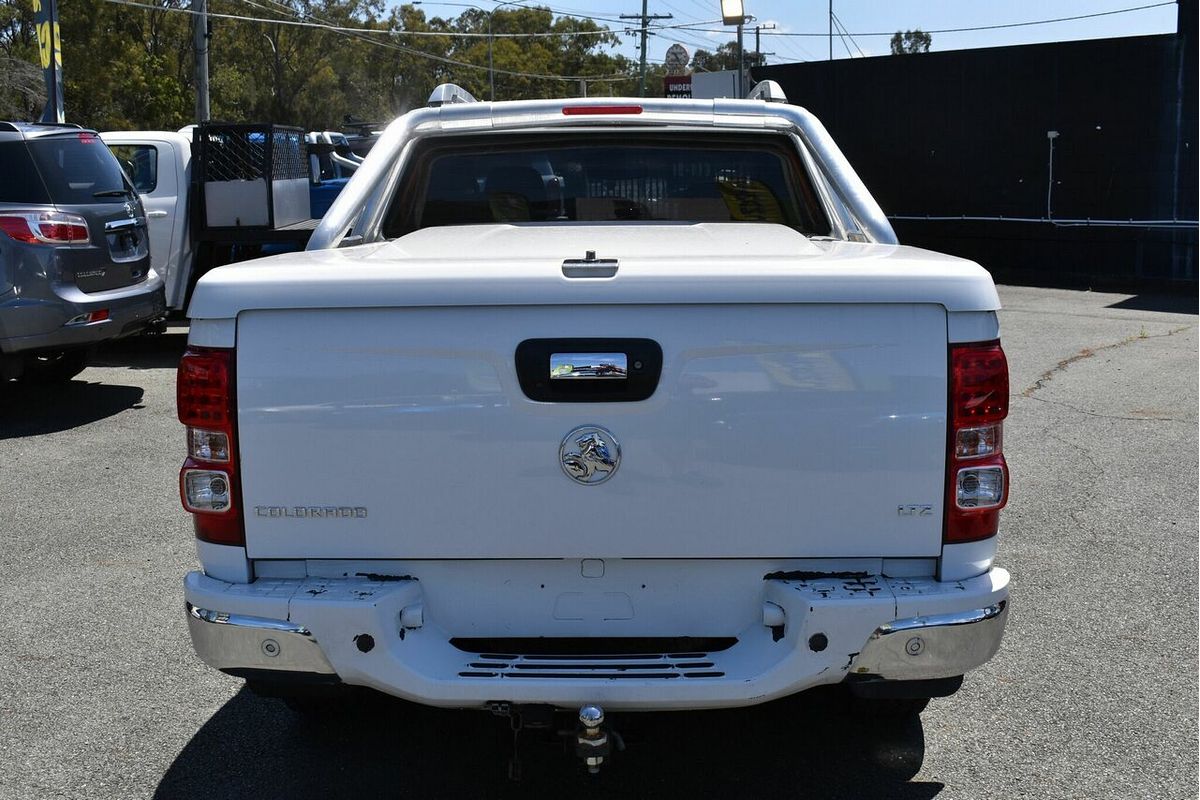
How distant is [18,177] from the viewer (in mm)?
8789

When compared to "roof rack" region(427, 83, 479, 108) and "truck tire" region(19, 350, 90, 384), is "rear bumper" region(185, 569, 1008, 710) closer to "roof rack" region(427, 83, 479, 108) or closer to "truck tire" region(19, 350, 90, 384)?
"roof rack" region(427, 83, 479, 108)

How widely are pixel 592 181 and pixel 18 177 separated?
17.7ft

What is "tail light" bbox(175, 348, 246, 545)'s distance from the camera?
3.15 m

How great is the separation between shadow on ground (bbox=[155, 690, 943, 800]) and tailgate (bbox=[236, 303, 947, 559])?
27.9 inches

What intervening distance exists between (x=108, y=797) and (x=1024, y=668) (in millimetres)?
3114

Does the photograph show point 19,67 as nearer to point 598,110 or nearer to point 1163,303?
point 1163,303

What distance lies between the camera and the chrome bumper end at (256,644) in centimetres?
315

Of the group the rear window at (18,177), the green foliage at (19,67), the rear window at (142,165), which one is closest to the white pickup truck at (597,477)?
the rear window at (18,177)

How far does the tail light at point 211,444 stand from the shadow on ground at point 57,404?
20.6 feet

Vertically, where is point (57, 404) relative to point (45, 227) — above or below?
below

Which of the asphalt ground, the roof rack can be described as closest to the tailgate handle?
the asphalt ground

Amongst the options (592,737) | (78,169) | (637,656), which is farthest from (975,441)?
(78,169)

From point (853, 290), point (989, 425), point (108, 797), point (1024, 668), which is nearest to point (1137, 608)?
point (1024, 668)

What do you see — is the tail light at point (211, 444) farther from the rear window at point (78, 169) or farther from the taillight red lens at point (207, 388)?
the rear window at point (78, 169)
